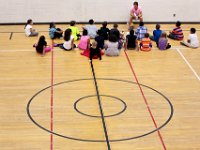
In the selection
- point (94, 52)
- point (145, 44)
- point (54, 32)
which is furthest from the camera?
point (54, 32)

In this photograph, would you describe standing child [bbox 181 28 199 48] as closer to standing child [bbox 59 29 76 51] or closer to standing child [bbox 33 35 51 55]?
standing child [bbox 59 29 76 51]

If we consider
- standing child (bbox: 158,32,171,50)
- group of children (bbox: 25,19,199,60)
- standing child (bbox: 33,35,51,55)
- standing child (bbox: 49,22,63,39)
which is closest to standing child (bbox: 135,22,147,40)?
group of children (bbox: 25,19,199,60)

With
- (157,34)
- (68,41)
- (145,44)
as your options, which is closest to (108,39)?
(145,44)

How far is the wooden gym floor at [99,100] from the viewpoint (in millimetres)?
10430

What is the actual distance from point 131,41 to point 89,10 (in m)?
4.53

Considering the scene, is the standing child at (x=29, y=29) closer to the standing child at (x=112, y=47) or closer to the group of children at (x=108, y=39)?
the group of children at (x=108, y=39)

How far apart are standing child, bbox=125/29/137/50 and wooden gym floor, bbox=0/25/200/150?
250mm

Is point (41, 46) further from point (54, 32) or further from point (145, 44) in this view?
point (145, 44)

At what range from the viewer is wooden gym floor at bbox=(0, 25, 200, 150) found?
10430mm

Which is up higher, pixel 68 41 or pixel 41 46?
pixel 68 41

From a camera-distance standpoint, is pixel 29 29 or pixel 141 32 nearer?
Answer: pixel 141 32

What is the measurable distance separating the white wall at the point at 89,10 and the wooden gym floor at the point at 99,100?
3.74 m

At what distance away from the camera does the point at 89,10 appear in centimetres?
2061

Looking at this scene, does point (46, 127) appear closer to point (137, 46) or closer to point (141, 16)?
point (137, 46)
